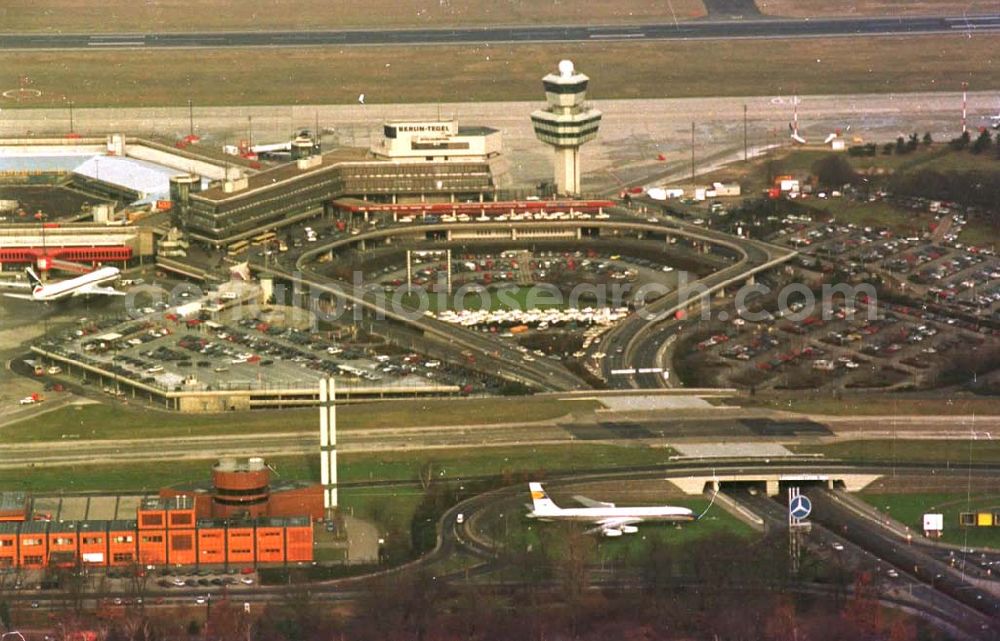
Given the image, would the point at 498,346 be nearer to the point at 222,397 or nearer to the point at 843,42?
the point at 222,397

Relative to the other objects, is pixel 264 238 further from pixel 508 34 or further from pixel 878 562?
pixel 508 34

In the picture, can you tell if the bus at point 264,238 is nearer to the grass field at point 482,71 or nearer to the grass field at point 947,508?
the grass field at point 482,71

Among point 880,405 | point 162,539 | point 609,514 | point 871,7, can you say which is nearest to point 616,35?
point 871,7

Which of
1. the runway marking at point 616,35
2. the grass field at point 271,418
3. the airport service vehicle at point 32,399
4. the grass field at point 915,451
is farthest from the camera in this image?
the runway marking at point 616,35

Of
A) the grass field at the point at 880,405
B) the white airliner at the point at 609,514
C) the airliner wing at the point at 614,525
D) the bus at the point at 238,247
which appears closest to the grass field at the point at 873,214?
the bus at the point at 238,247

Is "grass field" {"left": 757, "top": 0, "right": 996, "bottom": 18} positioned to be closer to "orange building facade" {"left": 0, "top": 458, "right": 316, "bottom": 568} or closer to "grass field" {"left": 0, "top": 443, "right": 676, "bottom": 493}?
"grass field" {"left": 0, "top": 443, "right": 676, "bottom": 493}

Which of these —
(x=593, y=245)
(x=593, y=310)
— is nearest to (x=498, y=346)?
(x=593, y=310)
